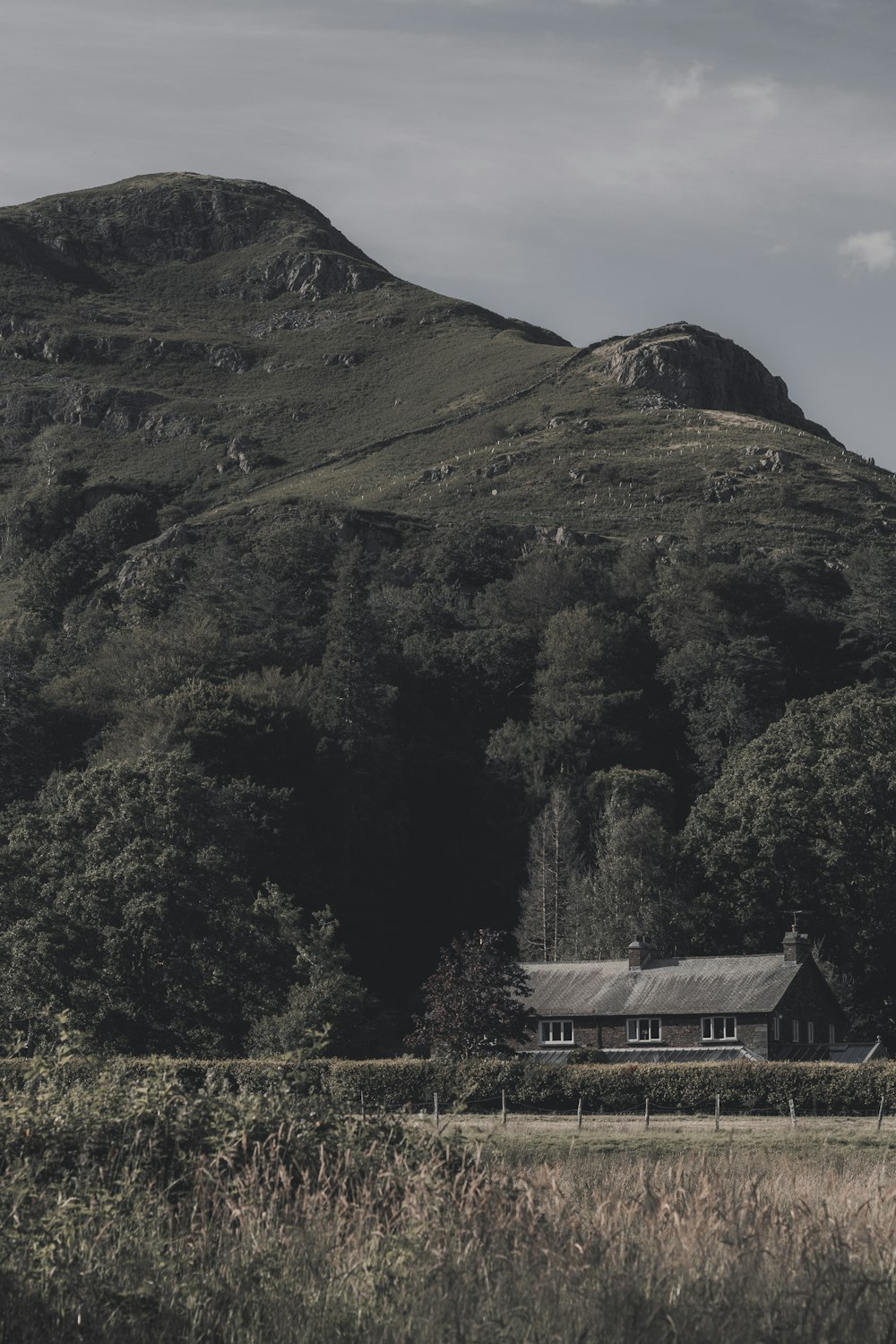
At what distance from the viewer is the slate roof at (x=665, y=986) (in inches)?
2339

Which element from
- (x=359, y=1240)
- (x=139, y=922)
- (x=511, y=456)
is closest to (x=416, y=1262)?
(x=359, y=1240)

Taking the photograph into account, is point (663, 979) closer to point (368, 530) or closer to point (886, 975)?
point (886, 975)

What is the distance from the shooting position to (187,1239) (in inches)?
477

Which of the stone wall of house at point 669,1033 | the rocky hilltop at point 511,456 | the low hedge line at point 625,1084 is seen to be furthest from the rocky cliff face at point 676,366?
the low hedge line at point 625,1084

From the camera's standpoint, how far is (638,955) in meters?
62.7

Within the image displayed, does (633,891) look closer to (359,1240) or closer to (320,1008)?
(320,1008)

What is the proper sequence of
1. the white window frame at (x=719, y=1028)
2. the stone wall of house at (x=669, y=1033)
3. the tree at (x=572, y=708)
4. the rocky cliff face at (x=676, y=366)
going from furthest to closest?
the rocky cliff face at (x=676, y=366) → the tree at (x=572, y=708) → the white window frame at (x=719, y=1028) → the stone wall of house at (x=669, y=1033)

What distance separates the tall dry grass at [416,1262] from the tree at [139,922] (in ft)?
105

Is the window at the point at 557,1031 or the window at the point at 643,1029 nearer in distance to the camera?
the window at the point at 643,1029

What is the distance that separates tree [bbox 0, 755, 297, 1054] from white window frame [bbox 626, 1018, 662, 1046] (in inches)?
566

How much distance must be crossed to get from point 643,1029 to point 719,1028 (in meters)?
3.10

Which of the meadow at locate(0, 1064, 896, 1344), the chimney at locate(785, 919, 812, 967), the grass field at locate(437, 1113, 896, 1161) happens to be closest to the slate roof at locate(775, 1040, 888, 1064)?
the chimney at locate(785, 919, 812, 967)

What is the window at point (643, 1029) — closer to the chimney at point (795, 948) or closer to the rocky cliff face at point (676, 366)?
the chimney at point (795, 948)

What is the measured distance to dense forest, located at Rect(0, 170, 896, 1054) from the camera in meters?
51.2
